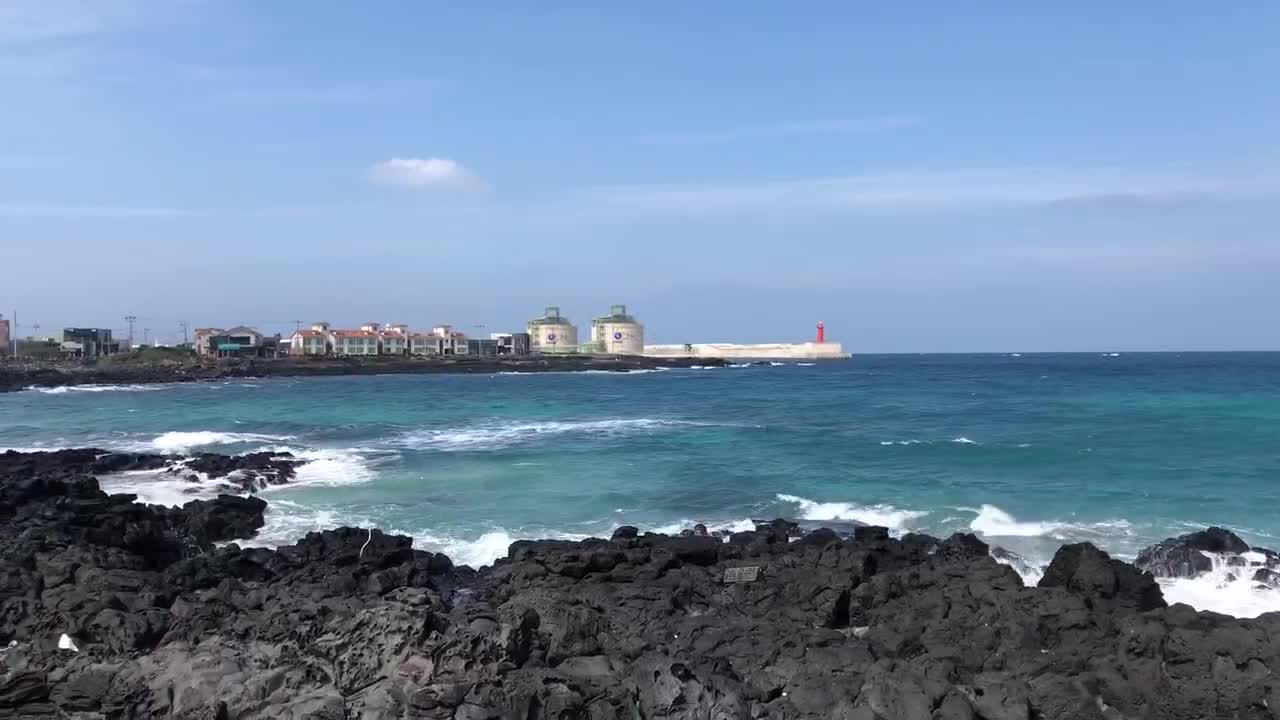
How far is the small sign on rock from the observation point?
1284 centimetres

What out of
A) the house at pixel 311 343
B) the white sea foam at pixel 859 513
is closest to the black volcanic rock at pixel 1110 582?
the white sea foam at pixel 859 513

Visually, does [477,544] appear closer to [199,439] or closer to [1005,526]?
[1005,526]

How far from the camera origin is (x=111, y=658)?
30.3 ft

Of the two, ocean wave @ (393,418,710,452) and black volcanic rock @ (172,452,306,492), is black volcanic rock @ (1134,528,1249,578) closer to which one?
black volcanic rock @ (172,452,306,492)

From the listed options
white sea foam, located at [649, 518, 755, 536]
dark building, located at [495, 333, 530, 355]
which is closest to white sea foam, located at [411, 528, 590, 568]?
white sea foam, located at [649, 518, 755, 536]

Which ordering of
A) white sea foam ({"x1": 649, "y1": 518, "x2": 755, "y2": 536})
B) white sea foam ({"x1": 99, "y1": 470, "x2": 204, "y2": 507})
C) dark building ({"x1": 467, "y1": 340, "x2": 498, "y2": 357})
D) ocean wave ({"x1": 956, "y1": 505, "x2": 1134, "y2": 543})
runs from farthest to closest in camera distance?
dark building ({"x1": 467, "y1": 340, "x2": 498, "y2": 357}), white sea foam ({"x1": 99, "y1": 470, "x2": 204, "y2": 507}), white sea foam ({"x1": 649, "y1": 518, "x2": 755, "y2": 536}), ocean wave ({"x1": 956, "y1": 505, "x2": 1134, "y2": 543})

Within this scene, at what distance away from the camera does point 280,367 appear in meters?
95.2

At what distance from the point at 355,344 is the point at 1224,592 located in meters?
112

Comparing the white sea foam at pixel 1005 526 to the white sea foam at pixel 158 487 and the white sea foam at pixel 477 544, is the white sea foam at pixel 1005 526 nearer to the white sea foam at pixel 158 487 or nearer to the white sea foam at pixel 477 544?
the white sea foam at pixel 477 544

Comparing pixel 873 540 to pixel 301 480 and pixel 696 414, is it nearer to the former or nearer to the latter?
pixel 301 480

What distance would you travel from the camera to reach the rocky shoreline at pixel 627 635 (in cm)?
805

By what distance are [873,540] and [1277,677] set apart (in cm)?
707

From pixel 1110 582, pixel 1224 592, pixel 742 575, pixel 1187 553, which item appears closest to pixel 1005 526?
pixel 1187 553

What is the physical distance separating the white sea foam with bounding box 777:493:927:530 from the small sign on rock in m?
7.11
